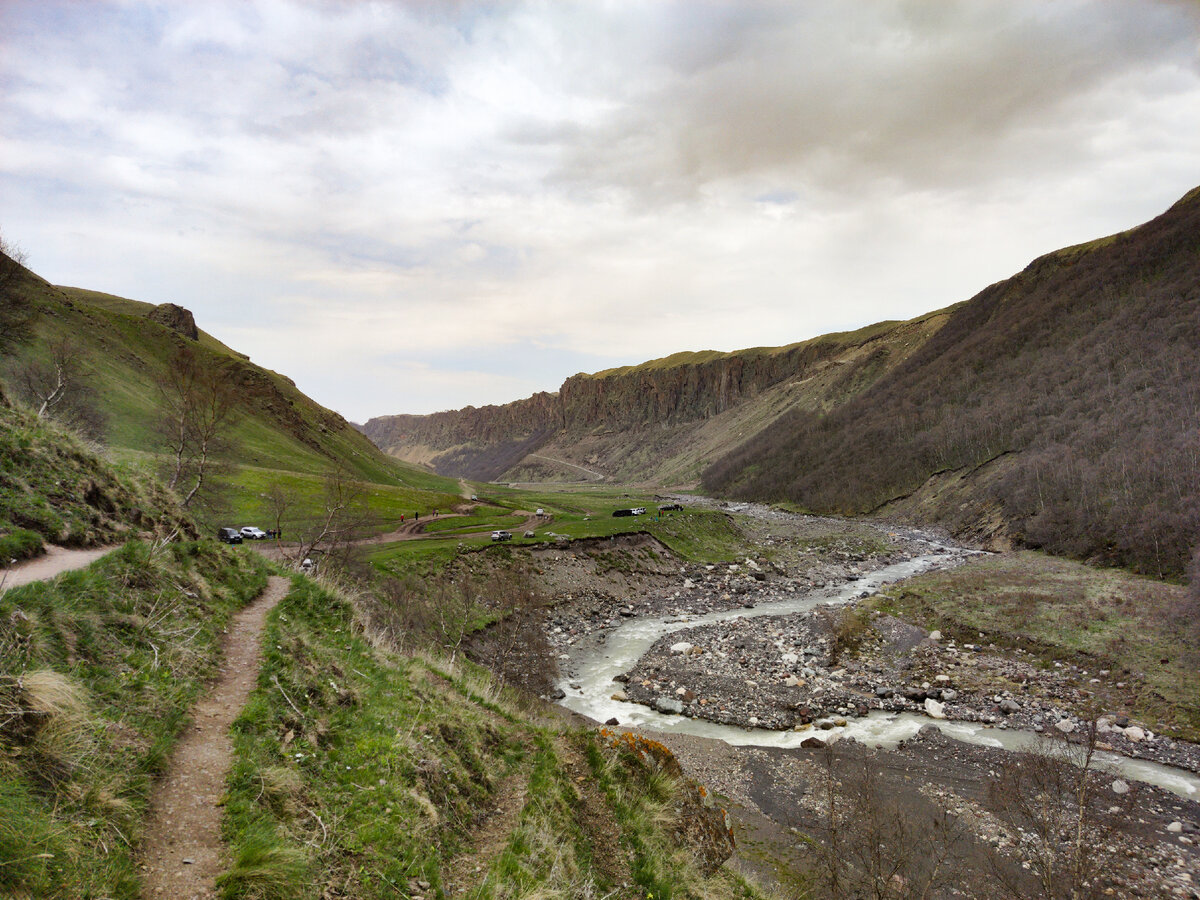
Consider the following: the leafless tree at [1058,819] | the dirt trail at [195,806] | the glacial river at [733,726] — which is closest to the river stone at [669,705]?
the glacial river at [733,726]

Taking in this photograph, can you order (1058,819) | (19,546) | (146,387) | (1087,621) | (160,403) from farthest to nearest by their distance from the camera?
(146,387)
(160,403)
(1087,621)
(1058,819)
(19,546)

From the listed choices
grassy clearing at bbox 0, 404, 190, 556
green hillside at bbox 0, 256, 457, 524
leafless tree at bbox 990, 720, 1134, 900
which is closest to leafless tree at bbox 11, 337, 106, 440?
green hillside at bbox 0, 256, 457, 524

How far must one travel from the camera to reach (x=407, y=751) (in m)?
9.56

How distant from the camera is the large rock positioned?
135988 millimetres

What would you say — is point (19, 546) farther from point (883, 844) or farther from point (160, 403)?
point (160, 403)

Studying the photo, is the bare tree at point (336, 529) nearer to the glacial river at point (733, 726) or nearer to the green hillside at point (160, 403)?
the green hillside at point (160, 403)

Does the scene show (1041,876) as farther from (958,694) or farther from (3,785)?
(3,785)

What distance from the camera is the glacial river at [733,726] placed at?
20875 millimetres

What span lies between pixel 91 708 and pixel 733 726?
26101 mm

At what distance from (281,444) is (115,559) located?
91947 millimetres

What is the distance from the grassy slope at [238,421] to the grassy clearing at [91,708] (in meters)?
42.2

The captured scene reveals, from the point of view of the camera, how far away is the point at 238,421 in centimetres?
6359

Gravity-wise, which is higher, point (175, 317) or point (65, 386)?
point (175, 317)

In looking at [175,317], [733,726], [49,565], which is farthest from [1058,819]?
[175,317]
